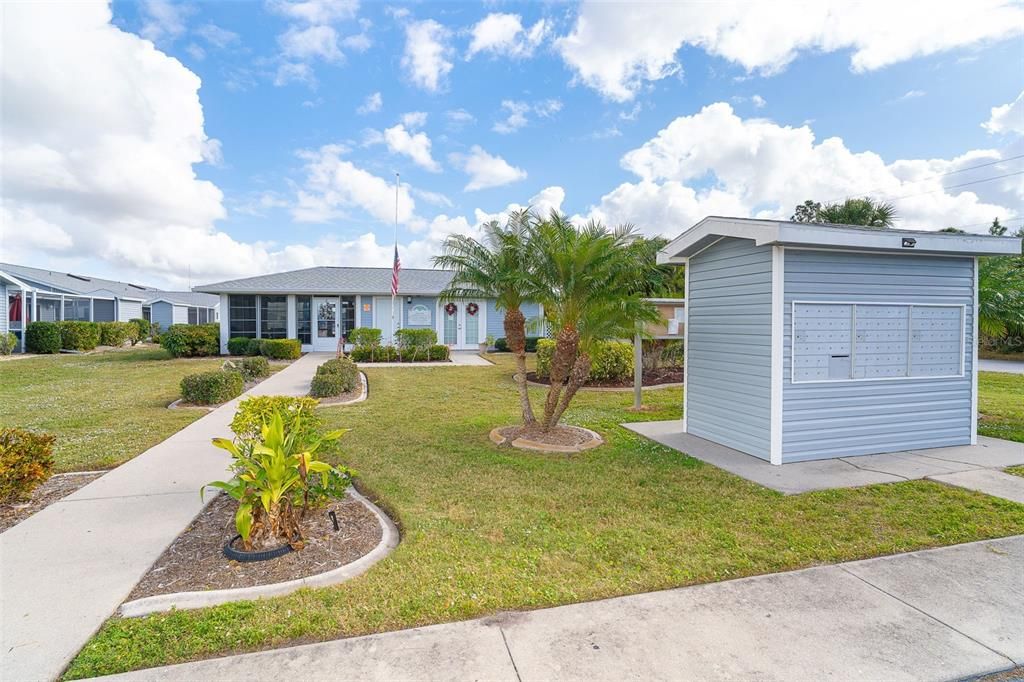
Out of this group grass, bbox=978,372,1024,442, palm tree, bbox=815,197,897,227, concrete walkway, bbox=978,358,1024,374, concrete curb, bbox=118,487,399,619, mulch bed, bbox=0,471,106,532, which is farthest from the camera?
concrete walkway, bbox=978,358,1024,374

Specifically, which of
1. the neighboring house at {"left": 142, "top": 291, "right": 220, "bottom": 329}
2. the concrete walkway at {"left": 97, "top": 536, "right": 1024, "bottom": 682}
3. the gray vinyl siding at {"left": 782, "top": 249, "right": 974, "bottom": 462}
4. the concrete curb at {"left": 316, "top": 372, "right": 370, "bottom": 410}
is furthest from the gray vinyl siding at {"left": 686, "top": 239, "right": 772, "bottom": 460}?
the neighboring house at {"left": 142, "top": 291, "right": 220, "bottom": 329}

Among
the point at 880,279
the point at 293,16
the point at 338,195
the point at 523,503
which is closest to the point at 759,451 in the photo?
the point at 880,279

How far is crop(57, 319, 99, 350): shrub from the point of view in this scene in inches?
798

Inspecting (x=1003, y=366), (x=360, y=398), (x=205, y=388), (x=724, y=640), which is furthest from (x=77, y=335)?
(x=1003, y=366)

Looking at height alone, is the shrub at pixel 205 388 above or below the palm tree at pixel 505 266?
below

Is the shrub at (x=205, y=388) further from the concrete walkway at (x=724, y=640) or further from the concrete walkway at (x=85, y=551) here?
the concrete walkway at (x=724, y=640)

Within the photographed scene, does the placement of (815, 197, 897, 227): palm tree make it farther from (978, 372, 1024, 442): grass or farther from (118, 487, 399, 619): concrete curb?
(118, 487, 399, 619): concrete curb

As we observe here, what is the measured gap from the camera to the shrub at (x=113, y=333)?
2277 cm

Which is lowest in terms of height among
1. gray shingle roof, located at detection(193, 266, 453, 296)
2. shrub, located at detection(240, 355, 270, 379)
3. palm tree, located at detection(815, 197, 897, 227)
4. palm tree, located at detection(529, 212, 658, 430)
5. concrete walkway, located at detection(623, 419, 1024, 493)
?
concrete walkway, located at detection(623, 419, 1024, 493)

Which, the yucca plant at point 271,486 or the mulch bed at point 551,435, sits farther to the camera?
the mulch bed at point 551,435

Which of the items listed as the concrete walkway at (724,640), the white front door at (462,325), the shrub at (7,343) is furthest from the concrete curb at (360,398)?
the shrub at (7,343)

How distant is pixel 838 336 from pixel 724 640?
4.69 meters

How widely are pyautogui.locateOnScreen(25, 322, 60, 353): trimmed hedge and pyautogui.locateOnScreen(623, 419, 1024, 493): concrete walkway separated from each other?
2456 centimetres

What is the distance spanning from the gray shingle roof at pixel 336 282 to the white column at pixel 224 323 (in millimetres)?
480
